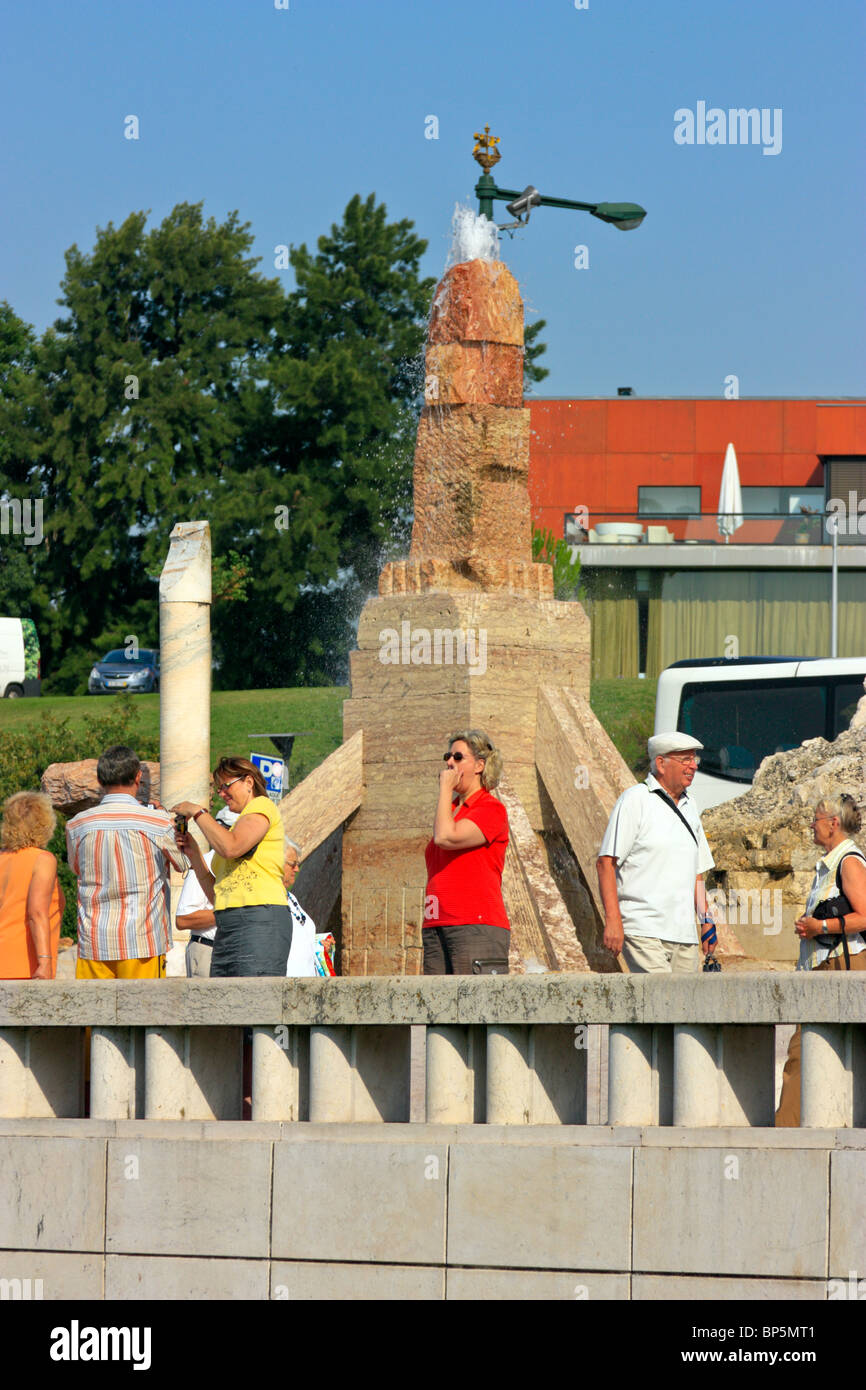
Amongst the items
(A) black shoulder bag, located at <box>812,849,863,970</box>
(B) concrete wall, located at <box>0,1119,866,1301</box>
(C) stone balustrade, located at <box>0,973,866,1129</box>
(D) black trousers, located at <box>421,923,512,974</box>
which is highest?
(A) black shoulder bag, located at <box>812,849,863,970</box>

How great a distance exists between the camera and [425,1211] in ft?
18.9

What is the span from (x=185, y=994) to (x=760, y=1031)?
6.32 ft

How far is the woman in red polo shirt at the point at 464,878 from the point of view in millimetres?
7332

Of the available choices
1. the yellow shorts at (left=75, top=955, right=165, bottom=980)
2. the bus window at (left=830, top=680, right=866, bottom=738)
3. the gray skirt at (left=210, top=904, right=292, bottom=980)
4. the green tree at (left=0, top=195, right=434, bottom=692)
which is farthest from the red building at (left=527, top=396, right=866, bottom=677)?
the gray skirt at (left=210, top=904, right=292, bottom=980)

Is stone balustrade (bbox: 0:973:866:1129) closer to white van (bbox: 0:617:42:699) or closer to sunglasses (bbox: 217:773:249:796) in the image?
sunglasses (bbox: 217:773:249:796)

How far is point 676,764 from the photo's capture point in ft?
24.6

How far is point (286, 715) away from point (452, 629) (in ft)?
72.5

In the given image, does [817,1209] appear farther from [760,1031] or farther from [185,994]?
[185,994]

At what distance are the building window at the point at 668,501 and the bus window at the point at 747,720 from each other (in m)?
25.5

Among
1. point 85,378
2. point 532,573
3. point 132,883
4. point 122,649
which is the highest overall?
point 85,378

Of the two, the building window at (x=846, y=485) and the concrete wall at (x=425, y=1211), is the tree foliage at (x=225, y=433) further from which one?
the concrete wall at (x=425, y=1211)

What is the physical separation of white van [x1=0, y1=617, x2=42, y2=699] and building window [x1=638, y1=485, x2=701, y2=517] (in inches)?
603

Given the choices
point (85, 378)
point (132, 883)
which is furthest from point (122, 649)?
point (132, 883)

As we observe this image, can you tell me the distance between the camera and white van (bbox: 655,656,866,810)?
61.5 feet
